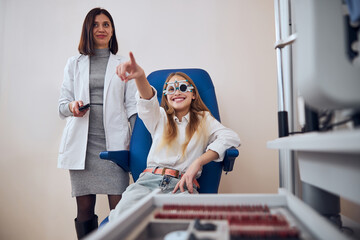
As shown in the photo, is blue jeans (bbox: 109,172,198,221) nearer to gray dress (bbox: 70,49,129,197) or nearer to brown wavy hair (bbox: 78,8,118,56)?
gray dress (bbox: 70,49,129,197)

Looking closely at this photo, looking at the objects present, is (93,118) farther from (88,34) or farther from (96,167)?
(88,34)

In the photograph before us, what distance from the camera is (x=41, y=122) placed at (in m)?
2.12

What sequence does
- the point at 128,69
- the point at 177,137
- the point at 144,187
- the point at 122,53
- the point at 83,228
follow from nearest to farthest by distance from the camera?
the point at 128,69 → the point at 144,187 → the point at 177,137 → the point at 83,228 → the point at 122,53

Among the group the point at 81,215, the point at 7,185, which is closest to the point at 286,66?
the point at 81,215

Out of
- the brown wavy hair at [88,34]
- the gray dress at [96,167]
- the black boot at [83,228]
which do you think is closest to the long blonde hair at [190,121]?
the gray dress at [96,167]

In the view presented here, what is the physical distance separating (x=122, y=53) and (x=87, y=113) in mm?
702

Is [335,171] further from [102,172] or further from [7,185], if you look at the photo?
[7,185]

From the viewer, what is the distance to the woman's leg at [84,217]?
1.54 metres

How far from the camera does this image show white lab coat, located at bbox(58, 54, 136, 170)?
5.04ft

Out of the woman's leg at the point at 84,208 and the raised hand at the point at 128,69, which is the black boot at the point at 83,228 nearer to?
the woman's leg at the point at 84,208

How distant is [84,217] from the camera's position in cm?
156

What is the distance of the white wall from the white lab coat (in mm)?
445

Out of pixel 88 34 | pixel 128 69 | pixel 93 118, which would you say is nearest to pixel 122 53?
pixel 88 34

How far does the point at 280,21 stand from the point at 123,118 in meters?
1.02
